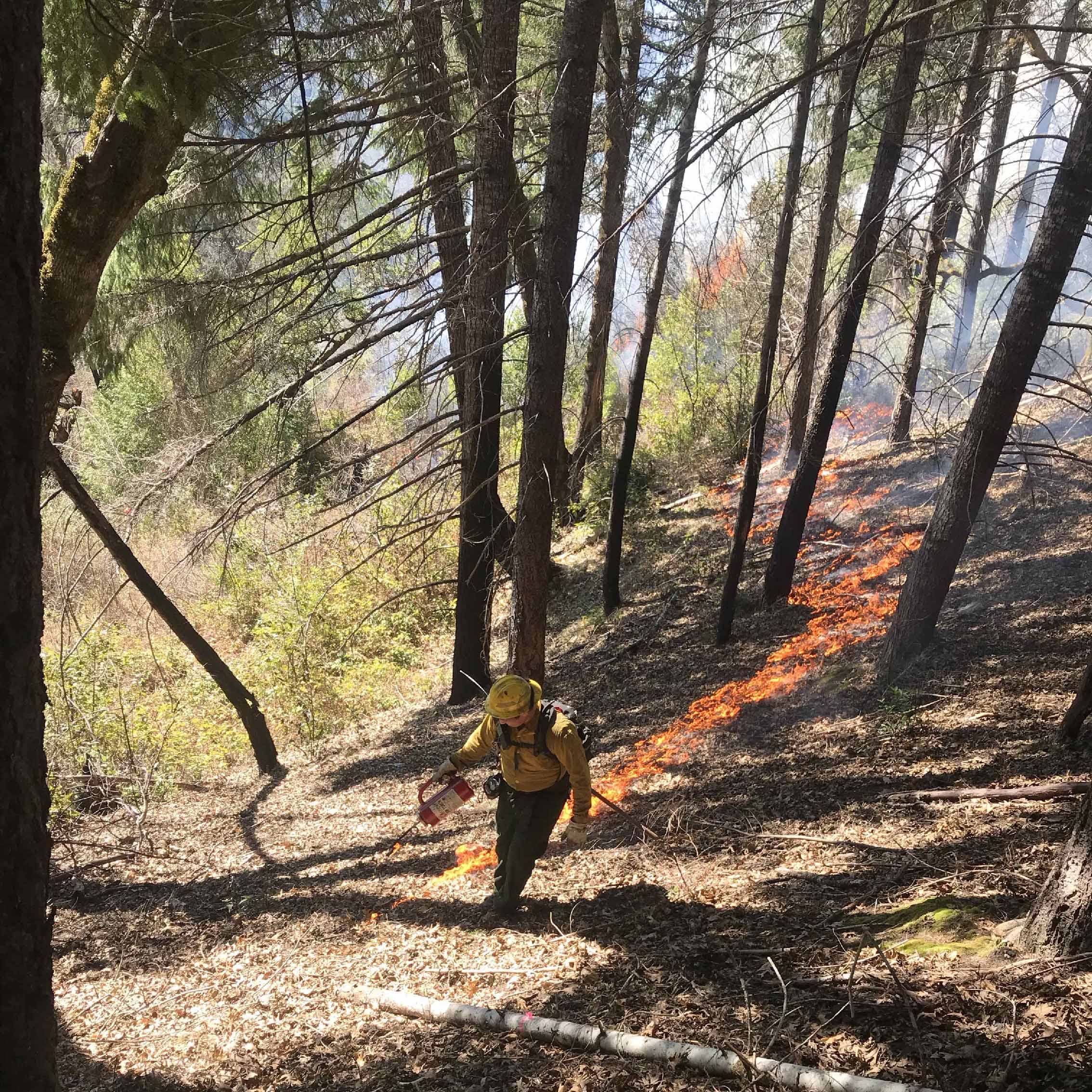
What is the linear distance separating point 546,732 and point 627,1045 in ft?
6.09

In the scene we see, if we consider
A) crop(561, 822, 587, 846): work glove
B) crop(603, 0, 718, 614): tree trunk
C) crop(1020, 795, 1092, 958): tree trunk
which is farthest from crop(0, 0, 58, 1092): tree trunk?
crop(603, 0, 718, 614): tree trunk

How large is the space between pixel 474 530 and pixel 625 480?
11.5 feet

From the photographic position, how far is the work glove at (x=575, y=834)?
5137 mm

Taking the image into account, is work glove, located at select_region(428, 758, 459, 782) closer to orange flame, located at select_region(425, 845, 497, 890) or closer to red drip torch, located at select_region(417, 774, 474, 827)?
red drip torch, located at select_region(417, 774, 474, 827)

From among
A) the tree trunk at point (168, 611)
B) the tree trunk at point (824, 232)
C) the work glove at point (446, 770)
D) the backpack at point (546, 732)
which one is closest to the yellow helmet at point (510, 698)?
the backpack at point (546, 732)

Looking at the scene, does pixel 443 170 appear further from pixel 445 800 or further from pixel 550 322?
pixel 445 800

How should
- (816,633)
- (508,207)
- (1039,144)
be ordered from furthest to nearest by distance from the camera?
(1039,144) < (816,633) < (508,207)

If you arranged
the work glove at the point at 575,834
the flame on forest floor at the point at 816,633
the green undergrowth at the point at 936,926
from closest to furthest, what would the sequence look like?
1. the green undergrowth at the point at 936,926
2. the work glove at the point at 575,834
3. the flame on forest floor at the point at 816,633

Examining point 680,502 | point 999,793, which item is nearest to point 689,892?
point 999,793

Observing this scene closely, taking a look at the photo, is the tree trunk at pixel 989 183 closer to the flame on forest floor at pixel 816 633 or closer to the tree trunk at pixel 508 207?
the flame on forest floor at pixel 816 633

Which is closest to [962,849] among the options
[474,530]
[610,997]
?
[610,997]

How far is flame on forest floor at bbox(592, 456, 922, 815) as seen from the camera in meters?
7.83

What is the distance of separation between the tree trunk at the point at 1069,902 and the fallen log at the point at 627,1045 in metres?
0.97

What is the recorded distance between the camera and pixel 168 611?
9.02 metres
